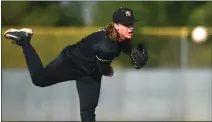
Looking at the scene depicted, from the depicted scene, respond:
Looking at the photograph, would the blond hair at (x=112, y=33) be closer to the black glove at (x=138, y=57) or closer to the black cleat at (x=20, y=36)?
the black glove at (x=138, y=57)

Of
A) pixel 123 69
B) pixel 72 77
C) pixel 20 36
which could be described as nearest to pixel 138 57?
pixel 72 77

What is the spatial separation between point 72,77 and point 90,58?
246 millimetres

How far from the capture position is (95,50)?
407 centimetres

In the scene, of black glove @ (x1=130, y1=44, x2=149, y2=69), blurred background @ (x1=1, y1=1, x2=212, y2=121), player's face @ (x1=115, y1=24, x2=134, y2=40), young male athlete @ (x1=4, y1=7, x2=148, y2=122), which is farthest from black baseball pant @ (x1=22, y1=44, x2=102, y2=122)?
blurred background @ (x1=1, y1=1, x2=212, y2=121)

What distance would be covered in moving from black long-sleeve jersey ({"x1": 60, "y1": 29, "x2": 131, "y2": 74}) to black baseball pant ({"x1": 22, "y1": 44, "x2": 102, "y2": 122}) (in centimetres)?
6

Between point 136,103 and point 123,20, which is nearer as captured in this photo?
point 123,20

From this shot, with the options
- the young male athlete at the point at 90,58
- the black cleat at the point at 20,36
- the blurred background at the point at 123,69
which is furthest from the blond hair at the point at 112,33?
the blurred background at the point at 123,69

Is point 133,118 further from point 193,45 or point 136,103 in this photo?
point 193,45

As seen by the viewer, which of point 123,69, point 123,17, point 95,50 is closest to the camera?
point 123,17

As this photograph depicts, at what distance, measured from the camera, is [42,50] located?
7938 millimetres

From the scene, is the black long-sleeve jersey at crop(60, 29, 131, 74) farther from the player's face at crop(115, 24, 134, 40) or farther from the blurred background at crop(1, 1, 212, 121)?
the blurred background at crop(1, 1, 212, 121)

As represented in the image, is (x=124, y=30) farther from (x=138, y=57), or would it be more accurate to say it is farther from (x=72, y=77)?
(x=72, y=77)

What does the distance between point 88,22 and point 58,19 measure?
0.43m

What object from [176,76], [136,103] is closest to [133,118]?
[136,103]
